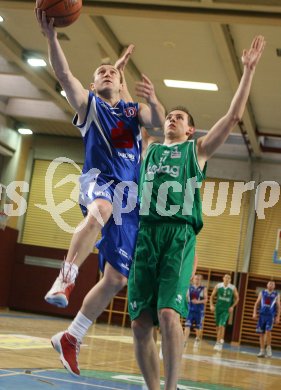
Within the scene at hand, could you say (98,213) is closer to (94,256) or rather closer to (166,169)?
(166,169)

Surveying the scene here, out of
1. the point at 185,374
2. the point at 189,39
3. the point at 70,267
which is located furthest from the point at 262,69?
the point at 70,267

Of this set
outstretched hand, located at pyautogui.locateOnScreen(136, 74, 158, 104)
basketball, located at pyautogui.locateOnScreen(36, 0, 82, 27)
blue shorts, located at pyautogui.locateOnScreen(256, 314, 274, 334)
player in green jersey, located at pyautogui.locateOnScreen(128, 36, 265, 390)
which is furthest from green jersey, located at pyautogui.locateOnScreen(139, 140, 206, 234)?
blue shorts, located at pyautogui.locateOnScreen(256, 314, 274, 334)

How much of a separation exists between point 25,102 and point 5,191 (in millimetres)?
2919

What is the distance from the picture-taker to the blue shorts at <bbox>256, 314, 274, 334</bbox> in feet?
60.2

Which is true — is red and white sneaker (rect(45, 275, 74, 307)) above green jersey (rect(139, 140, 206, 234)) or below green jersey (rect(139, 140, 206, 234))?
below

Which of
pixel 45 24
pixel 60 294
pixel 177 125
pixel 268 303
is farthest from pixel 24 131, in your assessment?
pixel 60 294

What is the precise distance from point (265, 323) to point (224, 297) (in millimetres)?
1576

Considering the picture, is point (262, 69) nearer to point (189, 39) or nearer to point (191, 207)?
point (189, 39)

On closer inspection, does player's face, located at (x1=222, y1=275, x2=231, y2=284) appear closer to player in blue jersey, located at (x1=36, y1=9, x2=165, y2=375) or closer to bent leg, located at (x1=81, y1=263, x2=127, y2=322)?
player in blue jersey, located at (x1=36, y1=9, x2=165, y2=375)

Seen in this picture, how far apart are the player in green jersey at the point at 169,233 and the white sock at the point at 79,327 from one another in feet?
1.25

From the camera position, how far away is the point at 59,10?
4.82 m

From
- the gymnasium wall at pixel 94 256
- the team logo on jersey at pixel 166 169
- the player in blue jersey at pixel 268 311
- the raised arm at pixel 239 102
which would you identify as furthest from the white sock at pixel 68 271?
the gymnasium wall at pixel 94 256

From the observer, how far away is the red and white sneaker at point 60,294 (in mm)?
4176

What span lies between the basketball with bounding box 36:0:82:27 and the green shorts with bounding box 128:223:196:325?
5.20 feet
